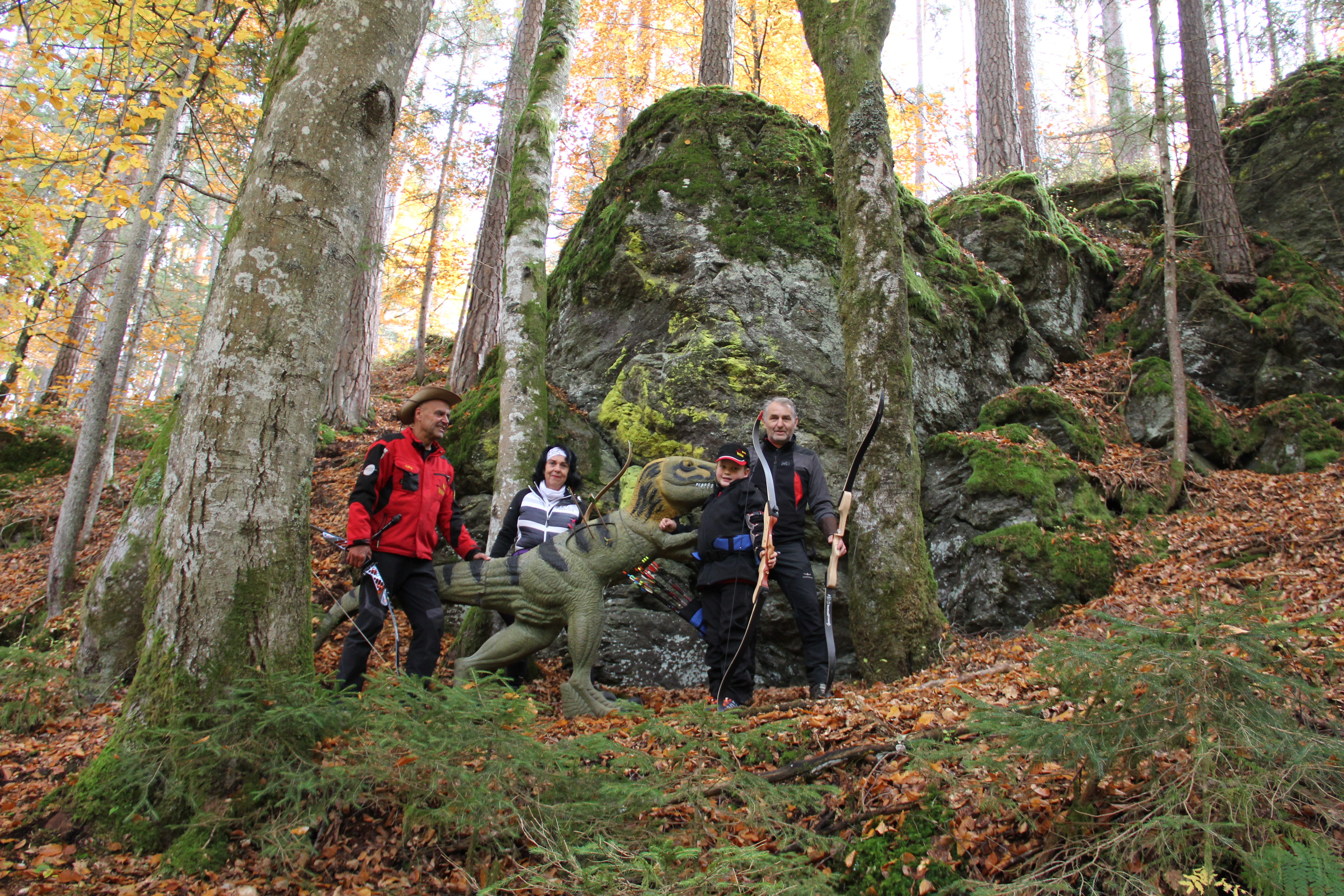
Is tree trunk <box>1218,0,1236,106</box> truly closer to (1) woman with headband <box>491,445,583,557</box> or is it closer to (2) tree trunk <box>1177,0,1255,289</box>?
(2) tree trunk <box>1177,0,1255,289</box>

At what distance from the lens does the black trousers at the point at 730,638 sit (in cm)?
471

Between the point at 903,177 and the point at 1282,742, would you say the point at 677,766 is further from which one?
the point at 903,177

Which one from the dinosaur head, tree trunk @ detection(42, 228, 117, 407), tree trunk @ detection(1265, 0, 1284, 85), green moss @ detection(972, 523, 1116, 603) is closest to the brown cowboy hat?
the dinosaur head

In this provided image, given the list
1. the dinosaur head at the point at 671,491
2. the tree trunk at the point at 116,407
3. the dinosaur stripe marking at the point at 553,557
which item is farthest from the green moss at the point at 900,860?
the tree trunk at the point at 116,407

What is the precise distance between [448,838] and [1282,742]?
286 centimetres

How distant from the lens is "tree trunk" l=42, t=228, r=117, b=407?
1155 cm

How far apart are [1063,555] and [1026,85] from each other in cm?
1555

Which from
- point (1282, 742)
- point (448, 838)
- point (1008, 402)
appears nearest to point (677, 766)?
point (448, 838)

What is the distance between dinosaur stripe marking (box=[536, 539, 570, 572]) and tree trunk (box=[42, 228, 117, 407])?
372 inches

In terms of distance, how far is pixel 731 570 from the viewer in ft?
16.2

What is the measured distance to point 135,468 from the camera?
1116 cm

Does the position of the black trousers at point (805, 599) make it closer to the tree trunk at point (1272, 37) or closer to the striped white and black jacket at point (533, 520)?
the striped white and black jacket at point (533, 520)

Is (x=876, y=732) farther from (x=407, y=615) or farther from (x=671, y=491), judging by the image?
(x=407, y=615)

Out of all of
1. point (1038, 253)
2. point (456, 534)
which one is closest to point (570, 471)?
point (456, 534)
